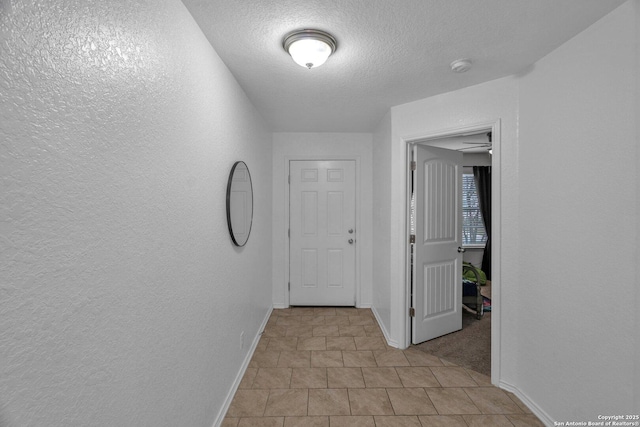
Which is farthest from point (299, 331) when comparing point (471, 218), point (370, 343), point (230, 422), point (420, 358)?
point (471, 218)

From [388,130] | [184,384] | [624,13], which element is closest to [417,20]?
[624,13]

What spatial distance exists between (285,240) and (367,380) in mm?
2023

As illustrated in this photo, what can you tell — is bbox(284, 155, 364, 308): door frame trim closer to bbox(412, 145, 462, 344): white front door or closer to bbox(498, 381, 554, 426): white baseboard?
bbox(412, 145, 462, 344): white front door

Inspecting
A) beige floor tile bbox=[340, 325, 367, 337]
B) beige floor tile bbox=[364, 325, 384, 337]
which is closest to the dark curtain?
beige floor tile bbox=[364, 325, 384, 337]

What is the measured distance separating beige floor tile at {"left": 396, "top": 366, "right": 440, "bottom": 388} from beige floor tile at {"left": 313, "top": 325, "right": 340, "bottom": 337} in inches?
32.3

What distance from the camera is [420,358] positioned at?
2596 mm

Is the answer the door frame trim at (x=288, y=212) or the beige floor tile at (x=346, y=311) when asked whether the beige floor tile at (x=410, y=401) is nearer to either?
the beige floor tile at (x=346, y=311)

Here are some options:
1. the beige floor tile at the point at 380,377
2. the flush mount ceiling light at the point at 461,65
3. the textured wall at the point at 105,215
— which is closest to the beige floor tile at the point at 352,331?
the beige floor tile at the point at 380,377

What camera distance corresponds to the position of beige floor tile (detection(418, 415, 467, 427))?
1.82 m

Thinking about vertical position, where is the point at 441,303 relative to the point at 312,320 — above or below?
above

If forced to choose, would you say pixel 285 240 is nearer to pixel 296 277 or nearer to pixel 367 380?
pixel 296 277

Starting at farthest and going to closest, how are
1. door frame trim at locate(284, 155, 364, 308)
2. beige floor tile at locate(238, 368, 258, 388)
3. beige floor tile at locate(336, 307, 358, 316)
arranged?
1. door frame trim at locate(284, 155, 364, 308)
2. beige floor tile at locate(336, 307, 358, 316)
3. beige floor tile at locate(238, 368, 258, 388)

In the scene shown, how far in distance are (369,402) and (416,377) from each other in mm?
508

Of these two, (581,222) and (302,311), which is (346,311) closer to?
(302,311)
